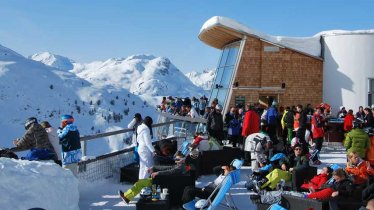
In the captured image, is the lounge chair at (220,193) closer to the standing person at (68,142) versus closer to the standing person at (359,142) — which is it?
the standing person at (68,142)

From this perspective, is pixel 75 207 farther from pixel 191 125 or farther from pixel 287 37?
pixel 287 37

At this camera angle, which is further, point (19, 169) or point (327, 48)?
point (327, 48)

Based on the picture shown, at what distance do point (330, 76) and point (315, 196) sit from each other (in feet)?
51.9

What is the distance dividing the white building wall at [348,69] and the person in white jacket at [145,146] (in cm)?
1400

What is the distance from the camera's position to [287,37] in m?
22.6

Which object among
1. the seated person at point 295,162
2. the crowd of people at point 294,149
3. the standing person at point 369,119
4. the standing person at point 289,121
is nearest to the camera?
the crowd of people at point 294,149

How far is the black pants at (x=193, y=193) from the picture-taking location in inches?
324

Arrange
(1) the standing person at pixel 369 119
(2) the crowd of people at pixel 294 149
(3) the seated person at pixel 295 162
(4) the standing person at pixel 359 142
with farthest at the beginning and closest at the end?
(1) the standing person at pixel 369 119, (4) the standing person at pixel 359 142, (3) the seated person at pixel 295 162, (2) the crowd of people at pixel 294 149

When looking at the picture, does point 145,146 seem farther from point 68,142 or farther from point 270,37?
point 270,37

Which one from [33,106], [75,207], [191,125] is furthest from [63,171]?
[33,106]

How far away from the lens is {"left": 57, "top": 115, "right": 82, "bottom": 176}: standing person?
8.96 meters

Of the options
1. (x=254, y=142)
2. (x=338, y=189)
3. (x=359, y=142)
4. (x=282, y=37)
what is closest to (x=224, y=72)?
(x=282, y=37)

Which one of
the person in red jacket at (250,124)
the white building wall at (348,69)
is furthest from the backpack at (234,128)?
the white building wall at (348,69)

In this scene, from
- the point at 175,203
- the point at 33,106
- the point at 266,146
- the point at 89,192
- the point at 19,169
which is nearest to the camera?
the point at 19,169
